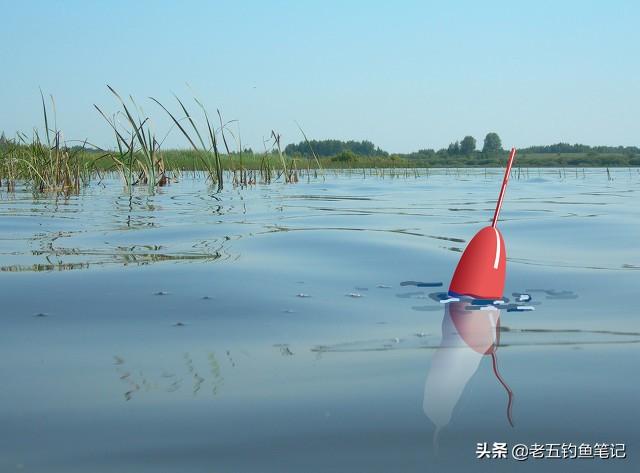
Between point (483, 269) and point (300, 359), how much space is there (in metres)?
0.96

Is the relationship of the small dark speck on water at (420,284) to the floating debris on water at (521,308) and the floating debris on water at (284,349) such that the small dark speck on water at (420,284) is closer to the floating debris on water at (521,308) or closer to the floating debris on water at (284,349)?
the floating debris on water at (521,308)

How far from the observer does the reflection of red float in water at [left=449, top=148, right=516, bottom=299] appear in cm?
271

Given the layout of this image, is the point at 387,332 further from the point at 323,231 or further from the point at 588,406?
the point at 323,231

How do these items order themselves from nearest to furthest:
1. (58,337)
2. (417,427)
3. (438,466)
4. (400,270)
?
(438,466) → (417,427) → (58,337) → (400,270)

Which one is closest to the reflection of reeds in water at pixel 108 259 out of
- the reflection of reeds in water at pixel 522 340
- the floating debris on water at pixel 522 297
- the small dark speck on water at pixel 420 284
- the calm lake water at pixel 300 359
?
the calm lake water at pixel 300 359

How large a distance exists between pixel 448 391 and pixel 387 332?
61 cm

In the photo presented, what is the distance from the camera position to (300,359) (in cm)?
198

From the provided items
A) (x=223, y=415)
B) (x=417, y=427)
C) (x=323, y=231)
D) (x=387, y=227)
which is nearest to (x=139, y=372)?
(x=223, y=415)

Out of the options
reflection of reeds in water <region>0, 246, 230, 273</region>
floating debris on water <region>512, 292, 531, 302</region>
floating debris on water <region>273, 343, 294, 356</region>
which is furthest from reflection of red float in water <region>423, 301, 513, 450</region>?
reflection of reeds in water <region>0, 246, 230, 273</region>

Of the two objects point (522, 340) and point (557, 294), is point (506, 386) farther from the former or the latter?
point (557, 294)

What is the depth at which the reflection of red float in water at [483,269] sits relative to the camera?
2.71 m

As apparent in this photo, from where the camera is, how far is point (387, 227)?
586 cm

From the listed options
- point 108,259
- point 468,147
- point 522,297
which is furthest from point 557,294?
point 468,147

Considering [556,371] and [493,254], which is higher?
[493,254]
